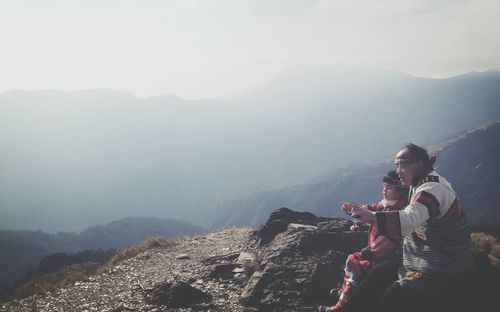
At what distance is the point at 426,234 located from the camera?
599cm

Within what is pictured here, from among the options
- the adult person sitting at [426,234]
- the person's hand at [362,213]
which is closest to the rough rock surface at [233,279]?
the adult person sitting at [426,234]

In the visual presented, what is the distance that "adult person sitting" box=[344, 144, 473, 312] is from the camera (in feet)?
18.4

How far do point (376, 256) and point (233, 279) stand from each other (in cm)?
668

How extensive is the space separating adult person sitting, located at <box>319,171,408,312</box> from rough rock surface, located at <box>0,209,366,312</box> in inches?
98.3

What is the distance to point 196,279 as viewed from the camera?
14.5m

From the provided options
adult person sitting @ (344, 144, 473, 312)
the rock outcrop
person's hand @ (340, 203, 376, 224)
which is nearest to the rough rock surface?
the rock outcrop

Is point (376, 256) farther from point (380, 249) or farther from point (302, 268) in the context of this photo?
point (302, 268)

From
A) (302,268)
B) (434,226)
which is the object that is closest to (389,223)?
(434,226)

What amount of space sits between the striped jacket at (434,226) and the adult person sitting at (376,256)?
1.33 m

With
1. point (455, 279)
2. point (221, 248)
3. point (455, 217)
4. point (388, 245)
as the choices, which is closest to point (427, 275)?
point (455, 279)

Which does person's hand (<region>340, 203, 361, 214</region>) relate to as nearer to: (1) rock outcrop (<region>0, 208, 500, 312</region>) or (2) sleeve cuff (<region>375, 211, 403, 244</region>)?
(2) sleeve cuff (<region>375, 211, 403, 244</region>)

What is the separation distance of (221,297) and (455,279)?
7.82 m

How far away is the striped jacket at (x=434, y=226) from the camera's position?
556cm

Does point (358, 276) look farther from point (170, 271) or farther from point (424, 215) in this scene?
point (170, 271)
